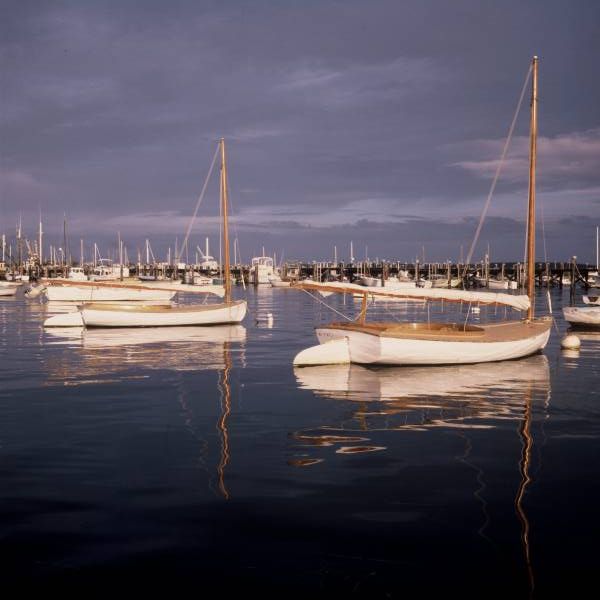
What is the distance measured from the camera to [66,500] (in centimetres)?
959

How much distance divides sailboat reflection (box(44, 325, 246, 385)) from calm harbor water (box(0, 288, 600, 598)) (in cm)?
255

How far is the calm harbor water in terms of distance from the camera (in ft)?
23.9

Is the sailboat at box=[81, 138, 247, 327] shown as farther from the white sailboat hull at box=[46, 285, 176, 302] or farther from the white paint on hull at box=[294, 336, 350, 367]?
the white sailboat hull at box=[46, 285, 176, 302]

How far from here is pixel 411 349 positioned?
76.4 feet

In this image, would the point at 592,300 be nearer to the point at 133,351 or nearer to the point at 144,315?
the point at 144,315

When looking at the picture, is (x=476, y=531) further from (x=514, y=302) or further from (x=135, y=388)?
(x=514, y=302)

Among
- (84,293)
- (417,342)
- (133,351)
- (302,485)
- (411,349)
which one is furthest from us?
(84,293)

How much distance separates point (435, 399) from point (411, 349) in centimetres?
552

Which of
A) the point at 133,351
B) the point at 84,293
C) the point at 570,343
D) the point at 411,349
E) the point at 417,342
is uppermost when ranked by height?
the point at 84,293

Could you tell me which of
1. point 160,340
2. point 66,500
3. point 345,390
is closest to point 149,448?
point 66,500

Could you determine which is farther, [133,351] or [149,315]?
[149,315]

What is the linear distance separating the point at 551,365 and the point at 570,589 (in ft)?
65.8

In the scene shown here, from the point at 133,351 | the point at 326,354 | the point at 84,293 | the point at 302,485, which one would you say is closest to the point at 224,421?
the point at 302,485

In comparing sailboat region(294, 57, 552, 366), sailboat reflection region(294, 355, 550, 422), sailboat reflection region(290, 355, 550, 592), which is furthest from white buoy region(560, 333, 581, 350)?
sailboat reflection region(290, 355, 550, 592)
